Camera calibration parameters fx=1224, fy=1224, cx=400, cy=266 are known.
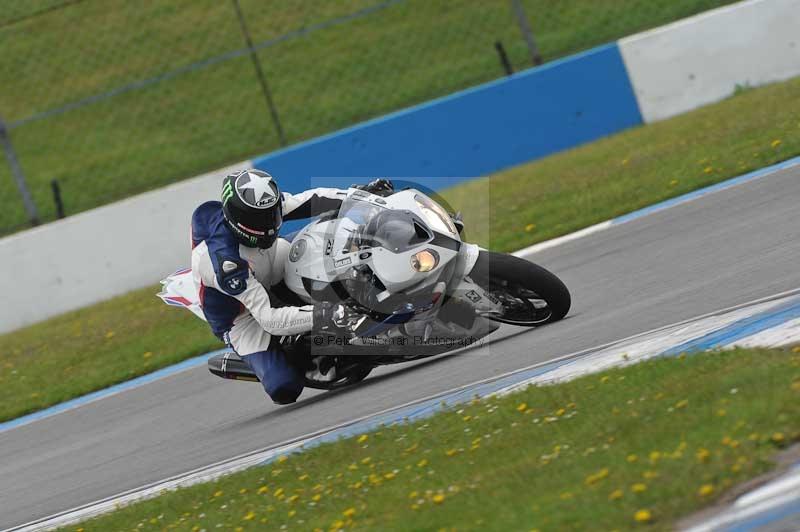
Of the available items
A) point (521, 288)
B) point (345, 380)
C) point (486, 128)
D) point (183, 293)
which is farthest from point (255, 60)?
point (521, 288)

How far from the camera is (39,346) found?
492 inches

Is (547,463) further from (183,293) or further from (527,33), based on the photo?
(527,33)

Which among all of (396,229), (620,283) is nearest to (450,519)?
(396,229)

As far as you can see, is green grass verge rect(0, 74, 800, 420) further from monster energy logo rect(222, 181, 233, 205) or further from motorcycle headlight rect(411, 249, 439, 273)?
motorcycle headlight rect(411, 249, 439, 273)

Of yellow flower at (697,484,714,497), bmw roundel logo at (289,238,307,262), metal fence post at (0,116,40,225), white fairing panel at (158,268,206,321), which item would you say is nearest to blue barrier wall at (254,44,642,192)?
metal fence post at (0,116,40,225)

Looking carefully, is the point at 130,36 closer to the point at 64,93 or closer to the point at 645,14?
the point at 64,93

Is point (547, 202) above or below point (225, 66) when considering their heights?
below

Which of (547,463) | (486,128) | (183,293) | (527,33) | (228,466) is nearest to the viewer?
(547,463)

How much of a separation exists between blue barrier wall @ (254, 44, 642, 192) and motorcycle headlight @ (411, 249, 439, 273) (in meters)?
7.11

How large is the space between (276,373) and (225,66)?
11.1m

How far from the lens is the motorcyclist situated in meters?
7.21

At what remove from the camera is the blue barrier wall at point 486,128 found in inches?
554

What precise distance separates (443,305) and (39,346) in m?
6.61

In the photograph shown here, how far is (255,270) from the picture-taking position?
754 cm
